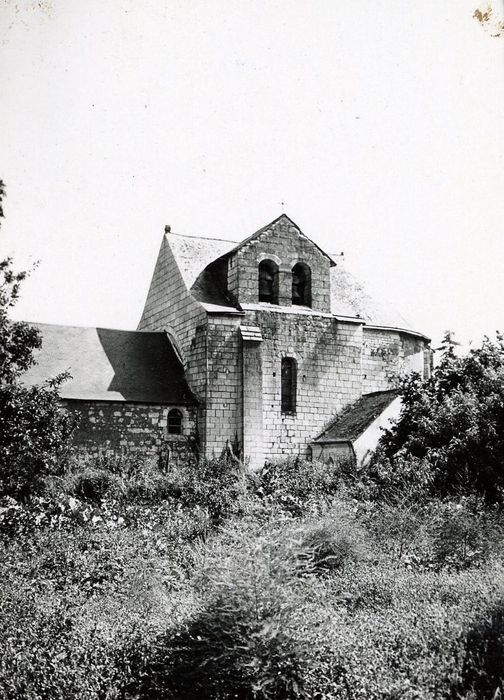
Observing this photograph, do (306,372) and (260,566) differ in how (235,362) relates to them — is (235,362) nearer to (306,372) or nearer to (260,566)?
(306,372)

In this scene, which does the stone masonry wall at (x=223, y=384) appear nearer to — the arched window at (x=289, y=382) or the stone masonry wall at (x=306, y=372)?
the stone masonry wall at (x=306, y=372)

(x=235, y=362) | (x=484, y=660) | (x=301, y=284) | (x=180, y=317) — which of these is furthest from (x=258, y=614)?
(x=301, y=284)

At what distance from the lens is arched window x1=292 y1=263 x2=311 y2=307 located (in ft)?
83.0

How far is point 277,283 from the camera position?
24.6 metres

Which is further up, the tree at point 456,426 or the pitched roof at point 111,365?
the pitched roof at point 111,365

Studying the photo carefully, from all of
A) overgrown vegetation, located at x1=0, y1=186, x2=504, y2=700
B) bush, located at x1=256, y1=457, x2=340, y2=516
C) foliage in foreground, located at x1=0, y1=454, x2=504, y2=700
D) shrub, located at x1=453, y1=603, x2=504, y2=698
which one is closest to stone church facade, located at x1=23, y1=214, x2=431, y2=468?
bush, located at x1=256, y1=457, x2=340, y2=516

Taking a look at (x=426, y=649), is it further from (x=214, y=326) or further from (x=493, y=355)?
(x=214, y=326)

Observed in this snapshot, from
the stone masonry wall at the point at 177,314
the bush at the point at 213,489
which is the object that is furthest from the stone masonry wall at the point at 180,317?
the bush at the point at 213,489

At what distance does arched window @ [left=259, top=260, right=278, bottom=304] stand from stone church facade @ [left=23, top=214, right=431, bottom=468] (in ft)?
0.11

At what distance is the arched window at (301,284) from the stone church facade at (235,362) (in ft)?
0.12

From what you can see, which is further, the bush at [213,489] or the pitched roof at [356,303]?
the pitched roof at [356,303]

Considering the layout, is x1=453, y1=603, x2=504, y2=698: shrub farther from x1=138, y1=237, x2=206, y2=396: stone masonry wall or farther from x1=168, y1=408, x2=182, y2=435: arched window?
x1=138, y1=237, x2=206, y2=396: stone masonry wall

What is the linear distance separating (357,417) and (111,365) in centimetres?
814

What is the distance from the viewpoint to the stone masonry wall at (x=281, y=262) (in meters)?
24.0
